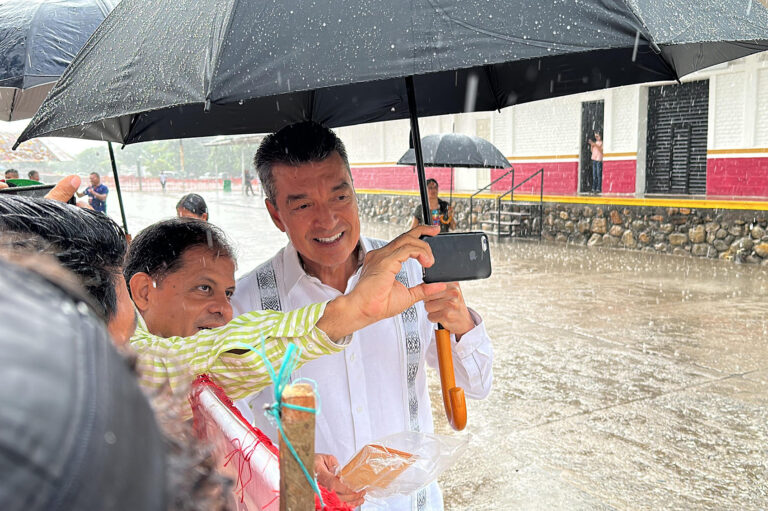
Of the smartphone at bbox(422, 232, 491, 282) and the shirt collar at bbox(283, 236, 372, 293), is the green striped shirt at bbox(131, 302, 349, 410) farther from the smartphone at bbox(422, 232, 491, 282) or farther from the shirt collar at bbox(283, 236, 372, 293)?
the shirt collar at bbox(283, 236, 372, 293)

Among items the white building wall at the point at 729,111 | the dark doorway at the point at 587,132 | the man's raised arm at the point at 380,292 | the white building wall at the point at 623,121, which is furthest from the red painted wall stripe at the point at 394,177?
the man's raised arm at the point at 380,292

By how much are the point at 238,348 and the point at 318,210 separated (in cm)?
75

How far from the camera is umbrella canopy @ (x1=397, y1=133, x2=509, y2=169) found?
11.5 m

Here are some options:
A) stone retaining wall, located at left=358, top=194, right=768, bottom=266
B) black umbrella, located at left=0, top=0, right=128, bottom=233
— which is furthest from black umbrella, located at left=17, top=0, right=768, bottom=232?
stone retaining wall, located at left=358, top=194, right=768, bottom=266

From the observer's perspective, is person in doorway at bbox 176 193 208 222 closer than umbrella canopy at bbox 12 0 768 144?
No

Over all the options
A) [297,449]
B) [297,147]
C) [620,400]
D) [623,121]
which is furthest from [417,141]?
[623,121]

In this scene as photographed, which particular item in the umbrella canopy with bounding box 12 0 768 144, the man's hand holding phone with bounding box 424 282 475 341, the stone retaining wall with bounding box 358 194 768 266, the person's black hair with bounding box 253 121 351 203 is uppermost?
the umbrella canopy with bounding box 12 0 768 144

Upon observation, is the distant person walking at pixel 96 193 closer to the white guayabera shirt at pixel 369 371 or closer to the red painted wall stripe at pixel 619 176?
the red painted wall stripe at pixel 619 176

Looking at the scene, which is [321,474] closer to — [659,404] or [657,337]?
[659,404]

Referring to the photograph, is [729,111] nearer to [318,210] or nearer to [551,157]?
[551,157]

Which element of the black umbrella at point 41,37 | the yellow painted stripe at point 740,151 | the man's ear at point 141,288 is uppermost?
the black umbrella at point 41,37

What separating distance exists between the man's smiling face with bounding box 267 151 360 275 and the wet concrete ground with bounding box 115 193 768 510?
223cm

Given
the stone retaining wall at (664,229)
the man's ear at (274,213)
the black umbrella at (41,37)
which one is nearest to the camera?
the man's ear at (274,213)

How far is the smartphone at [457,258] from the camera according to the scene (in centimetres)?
181
